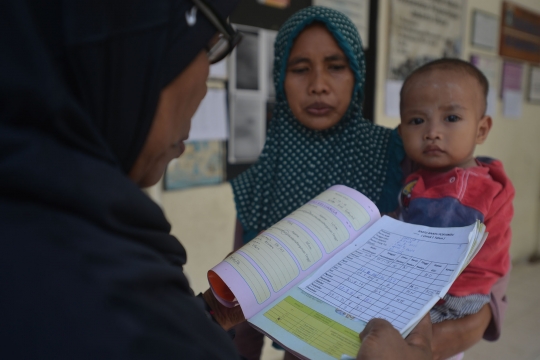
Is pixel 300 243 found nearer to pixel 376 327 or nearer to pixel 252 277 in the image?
pixel 252 277

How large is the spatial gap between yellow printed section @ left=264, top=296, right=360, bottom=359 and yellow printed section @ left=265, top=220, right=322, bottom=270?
8cm

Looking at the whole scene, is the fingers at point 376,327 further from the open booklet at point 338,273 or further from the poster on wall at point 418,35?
the poster on wall at point 418,35

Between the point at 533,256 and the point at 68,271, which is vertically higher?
the point at 68,271

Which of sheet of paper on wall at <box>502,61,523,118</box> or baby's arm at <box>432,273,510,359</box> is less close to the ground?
sheet of paper on wall at <box>502,61,523,118</box>

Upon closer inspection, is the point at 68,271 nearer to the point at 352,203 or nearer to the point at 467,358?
the point at 352,203

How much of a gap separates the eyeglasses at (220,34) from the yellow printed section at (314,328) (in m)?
0.42

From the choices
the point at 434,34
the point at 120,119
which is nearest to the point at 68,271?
the point at 120,119

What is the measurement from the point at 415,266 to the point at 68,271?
1.71ft

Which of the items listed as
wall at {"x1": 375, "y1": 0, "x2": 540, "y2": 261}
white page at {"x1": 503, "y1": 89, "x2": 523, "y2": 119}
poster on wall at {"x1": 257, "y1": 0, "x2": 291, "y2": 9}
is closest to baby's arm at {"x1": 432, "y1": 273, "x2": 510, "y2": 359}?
poster on wall at {"x1": 257, "y1": 0, "x2": 291, "y2": 9}

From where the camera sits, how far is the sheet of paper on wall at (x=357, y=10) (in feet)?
7.00

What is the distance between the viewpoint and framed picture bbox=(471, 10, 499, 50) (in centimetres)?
300

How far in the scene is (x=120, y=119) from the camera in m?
0.50

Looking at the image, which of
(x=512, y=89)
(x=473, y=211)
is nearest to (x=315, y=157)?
(x=473, y=211)

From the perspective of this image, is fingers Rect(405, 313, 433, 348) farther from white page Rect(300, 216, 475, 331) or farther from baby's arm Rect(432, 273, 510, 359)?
baby's arm Rect(432, 273, 510, 359)
